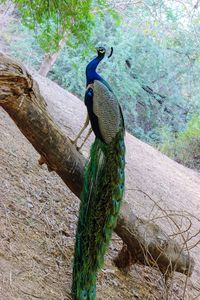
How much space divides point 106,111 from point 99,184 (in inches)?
17.3

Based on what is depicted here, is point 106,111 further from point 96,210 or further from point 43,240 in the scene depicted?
point 43,240

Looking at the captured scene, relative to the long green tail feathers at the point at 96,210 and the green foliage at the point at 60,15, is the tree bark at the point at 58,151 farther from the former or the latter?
the green foliage at the point at 60,15

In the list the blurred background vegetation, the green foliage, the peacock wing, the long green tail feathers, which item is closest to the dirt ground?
the long green tail feathers

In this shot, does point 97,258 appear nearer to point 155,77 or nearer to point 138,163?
point 138,163

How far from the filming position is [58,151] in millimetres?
2701

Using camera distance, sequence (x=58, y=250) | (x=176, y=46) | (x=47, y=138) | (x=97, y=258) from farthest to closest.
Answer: (x=176, y=46) < (x=58, y=250) < (x=47, y=138) < (x=97, y=258)

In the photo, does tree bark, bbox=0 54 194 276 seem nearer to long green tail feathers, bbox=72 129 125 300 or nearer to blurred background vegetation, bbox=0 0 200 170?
long green tail feathers, bbox=72 129 125 300

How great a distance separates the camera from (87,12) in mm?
3955

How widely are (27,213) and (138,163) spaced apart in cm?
386

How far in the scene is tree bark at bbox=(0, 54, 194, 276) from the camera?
2.35 metres

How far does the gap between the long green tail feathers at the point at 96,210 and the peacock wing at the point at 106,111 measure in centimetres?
6

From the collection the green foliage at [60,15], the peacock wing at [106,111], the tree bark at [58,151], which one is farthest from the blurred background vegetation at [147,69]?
the peacock wing at [106,111]

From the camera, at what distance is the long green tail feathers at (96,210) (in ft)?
7.97

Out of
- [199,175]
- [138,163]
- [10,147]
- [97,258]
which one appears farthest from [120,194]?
[199,175]
